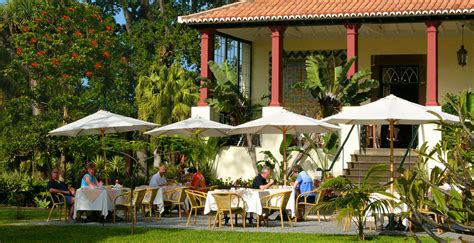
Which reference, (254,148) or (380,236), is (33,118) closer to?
(254,148)

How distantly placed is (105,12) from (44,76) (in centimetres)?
1330

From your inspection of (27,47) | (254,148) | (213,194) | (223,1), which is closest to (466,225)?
(213,194)

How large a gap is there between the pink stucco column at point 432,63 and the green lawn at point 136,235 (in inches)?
359

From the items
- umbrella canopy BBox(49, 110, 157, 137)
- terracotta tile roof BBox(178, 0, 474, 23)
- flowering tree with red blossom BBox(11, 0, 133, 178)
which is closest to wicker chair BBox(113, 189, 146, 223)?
umbrella canopy BBox(49, 110, 157, 137)

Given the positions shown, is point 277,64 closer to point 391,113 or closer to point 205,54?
point 205,54

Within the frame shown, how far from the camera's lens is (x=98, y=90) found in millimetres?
33375

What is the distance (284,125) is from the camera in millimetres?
18969

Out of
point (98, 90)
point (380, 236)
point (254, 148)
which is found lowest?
point (380, 236)

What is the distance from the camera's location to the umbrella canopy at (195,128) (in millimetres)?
21125

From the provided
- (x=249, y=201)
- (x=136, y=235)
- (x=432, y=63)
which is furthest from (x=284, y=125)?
(x=432, y=63)

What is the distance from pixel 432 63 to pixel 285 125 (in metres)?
6.05

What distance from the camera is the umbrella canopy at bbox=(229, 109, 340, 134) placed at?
18.7m

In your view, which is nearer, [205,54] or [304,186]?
[304,186]

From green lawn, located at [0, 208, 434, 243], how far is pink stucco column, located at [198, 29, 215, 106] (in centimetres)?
959
